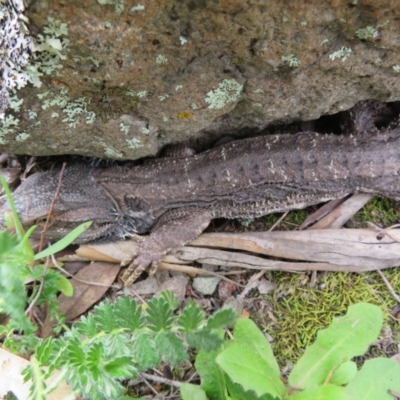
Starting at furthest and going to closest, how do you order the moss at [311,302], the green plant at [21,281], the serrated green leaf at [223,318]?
the moss at [311,302] < the serrated green leaf at [223,318] < the green plant at [21,281]

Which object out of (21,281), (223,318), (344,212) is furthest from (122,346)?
(344,212)

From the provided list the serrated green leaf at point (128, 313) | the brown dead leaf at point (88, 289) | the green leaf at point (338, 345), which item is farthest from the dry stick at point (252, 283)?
the serrated green leaf at point (128, 313)

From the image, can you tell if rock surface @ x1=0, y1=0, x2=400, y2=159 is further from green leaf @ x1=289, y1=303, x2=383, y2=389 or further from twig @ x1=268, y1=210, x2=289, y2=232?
green leaf @ x1=289, y1=303, x2=383, y2=389

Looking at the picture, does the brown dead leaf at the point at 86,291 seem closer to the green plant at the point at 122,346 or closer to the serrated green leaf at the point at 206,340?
the green plant at the point at 122,346

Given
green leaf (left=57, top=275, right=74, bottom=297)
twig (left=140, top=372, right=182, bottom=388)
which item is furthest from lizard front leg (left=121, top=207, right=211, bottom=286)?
twig (left=140, top=372, right=182, bottom=388)

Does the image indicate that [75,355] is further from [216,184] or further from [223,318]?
Result: [216,184]

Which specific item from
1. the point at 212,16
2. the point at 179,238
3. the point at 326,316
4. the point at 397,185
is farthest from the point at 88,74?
the point at 397,185
